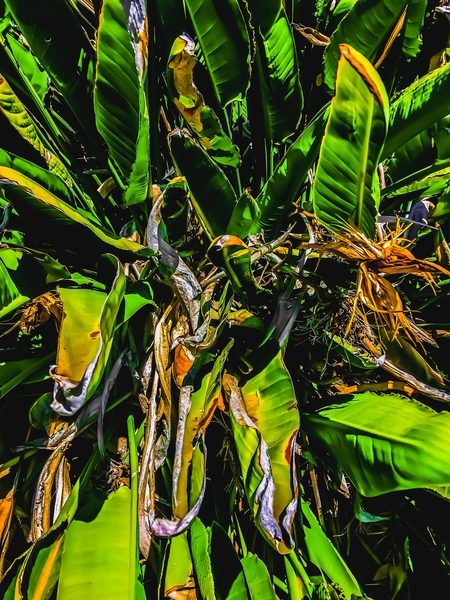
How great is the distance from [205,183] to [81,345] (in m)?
0.30

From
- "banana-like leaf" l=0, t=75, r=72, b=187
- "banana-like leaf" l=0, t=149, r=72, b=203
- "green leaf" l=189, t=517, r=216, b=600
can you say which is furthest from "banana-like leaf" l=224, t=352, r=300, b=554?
"banana-like leaf" l=0, t=75, r=72, b=187

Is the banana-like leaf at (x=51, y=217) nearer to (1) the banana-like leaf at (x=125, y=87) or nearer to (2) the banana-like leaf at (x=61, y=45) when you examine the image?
(1) the banana-like leaf at (x=125, y=87)

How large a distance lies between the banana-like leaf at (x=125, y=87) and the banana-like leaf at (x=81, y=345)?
0.17 m

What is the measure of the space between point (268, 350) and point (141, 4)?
445mm

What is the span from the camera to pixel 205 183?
732 mm

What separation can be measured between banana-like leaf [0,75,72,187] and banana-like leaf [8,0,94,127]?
0.23 ft

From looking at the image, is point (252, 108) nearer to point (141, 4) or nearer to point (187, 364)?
point (141, 4)

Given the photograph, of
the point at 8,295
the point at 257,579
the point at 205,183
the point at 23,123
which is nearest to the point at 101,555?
the point at 257,579

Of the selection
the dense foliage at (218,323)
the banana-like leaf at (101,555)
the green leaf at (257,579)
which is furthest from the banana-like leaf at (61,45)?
the green leaf at (257,579)

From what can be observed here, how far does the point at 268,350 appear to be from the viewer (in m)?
0.70

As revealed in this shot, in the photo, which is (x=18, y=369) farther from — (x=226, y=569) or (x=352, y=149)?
(x=352, y=149)

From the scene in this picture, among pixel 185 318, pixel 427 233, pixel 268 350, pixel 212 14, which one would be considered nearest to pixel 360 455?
pixel 268 350

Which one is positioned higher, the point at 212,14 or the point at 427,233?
the point at 212,14

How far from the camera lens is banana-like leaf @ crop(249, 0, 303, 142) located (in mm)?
828
